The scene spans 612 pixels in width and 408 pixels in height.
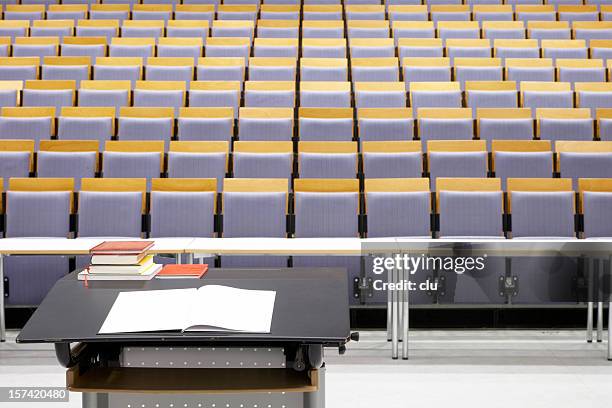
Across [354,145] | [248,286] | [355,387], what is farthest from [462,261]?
[354,145]

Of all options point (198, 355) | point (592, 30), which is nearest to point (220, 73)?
point (592, 30)

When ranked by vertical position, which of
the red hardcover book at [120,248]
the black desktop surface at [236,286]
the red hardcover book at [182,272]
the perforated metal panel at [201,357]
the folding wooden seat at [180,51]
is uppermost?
the folding wooden seat at [180,51]

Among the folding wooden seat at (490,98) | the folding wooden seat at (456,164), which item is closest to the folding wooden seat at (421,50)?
the folding wooden seat at (490,98)

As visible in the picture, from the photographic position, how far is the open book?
1.68 ft

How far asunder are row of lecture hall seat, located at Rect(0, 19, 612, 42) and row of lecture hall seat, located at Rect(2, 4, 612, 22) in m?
0.09

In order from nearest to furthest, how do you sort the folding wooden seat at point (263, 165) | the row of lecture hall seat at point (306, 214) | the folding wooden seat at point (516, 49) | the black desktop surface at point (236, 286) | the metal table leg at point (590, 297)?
the black desktop surface at point (236, 286), the metal table leg at point (590, 297), the row of lecture hall seat at point (306, 214), the folding wooden seat at point (263, 165), the folding wooden seat at point (516, 49)

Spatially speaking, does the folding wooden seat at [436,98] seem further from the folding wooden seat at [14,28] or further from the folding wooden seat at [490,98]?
the folding wooden seat at [14,28]

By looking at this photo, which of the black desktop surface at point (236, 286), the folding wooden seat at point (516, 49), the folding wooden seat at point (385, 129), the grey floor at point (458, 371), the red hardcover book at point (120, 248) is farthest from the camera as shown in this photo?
the folding wooden seat at point (516, 49)

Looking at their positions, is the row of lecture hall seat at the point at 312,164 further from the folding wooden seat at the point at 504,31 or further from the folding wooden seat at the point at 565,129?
the folding wooden seat at the point at 504,31

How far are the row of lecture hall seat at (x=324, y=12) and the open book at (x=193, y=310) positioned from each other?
6.69 feet

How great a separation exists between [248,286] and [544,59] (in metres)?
1.74

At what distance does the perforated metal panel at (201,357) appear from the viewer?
59 centimetres

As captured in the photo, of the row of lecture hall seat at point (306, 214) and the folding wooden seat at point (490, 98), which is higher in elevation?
the folding wooden seat at point (490, 98)

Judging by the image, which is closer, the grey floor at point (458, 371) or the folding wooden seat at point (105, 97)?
the grey floor at point (458, 371)
